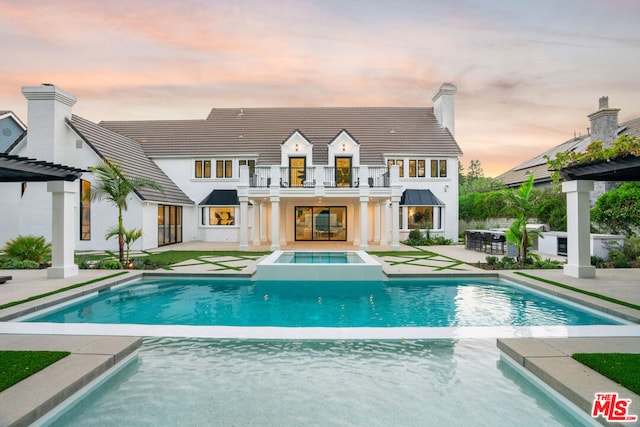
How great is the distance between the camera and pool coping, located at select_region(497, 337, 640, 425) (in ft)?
13.3

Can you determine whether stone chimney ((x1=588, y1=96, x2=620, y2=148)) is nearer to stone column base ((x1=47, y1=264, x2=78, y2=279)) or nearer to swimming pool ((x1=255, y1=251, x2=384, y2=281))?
swimming pool ((x1=255, y1=251, x2=384, y2=281))

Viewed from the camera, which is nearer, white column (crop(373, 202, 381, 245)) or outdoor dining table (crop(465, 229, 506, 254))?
outdoor dining table (crop(465, 229, 506, 254))

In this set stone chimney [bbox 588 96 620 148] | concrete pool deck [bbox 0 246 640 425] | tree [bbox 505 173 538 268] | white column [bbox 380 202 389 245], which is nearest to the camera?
concrete pool deck [bbox 0 246 640 425]

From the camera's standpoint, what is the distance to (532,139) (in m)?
37.0

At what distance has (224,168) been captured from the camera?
1094 inches

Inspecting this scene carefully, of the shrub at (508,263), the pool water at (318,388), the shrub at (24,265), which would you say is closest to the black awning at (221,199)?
the shrub at (24,265)

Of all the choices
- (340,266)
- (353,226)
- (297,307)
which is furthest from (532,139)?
(297,307)

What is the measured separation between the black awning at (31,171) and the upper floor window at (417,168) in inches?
858

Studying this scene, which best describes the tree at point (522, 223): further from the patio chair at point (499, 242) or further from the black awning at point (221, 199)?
the black awning at point (221, 199)

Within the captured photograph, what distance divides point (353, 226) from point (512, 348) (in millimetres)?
20742

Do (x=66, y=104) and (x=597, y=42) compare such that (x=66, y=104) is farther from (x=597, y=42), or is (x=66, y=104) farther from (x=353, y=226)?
→ (x=597, y=42)

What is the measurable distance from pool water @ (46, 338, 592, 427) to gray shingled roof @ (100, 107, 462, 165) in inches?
847

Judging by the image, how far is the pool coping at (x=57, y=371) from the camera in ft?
12.1

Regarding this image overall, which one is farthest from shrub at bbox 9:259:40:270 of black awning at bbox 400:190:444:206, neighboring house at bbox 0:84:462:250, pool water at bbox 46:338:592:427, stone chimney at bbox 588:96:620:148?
stone chimney at bbox 588:96:620:148
